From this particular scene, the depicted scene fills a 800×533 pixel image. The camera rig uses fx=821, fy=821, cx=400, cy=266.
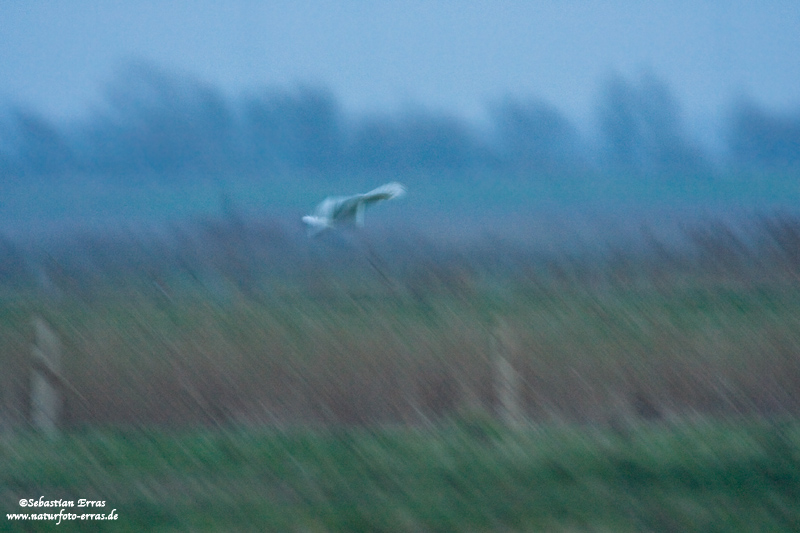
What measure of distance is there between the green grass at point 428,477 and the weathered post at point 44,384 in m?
0.28

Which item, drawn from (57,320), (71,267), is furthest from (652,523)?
(71,267)

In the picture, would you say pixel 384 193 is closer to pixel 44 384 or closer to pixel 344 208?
pixel 344 208

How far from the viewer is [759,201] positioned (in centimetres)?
811

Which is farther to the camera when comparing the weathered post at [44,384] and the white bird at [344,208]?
the white bird at [344,208]

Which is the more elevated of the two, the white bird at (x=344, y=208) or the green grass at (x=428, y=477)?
the white bird at (x=344, y=208)

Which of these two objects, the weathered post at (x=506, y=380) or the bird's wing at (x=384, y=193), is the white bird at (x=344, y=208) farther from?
the weathered post at (x=506, y=380)

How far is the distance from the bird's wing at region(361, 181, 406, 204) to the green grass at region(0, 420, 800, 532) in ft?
9.14

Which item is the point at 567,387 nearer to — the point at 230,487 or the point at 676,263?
the point at 676,263

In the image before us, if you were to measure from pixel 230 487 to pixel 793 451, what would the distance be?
358 centimetres

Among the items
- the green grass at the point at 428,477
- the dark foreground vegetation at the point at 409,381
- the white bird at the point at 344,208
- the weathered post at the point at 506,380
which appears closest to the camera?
the green grass at the point at 428,477

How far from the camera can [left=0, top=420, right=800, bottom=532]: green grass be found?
4.50 meters

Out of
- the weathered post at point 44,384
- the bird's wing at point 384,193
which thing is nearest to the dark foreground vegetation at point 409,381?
the weathered post at point 44,384

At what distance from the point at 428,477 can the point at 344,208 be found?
355cm

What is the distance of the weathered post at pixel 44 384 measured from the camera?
626 centimetres
